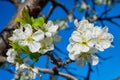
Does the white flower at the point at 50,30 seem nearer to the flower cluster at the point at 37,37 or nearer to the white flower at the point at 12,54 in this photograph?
the flower cluster at the point at 37,37

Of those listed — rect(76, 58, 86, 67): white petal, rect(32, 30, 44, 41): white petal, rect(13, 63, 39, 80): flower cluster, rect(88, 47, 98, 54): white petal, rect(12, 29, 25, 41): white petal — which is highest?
rect(12, 29, 25, 41): white petal

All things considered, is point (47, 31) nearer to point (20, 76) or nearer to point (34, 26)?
point (34, 26)

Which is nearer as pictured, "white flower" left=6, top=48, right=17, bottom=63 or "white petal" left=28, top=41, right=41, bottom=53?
"white petal" left=28, top=41, right=41, bottom=53

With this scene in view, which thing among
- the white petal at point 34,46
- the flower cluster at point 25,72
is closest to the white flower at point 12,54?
the flower cluster at point 25,72

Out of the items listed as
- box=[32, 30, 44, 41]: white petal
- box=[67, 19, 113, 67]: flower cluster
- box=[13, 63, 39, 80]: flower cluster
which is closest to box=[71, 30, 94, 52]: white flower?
box=[67, 19, 113, 67]: flower cluster

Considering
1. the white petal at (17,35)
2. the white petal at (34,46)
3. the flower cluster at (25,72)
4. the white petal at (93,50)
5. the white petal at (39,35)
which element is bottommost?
the white petal at (93,50)

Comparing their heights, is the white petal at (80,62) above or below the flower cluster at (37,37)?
below

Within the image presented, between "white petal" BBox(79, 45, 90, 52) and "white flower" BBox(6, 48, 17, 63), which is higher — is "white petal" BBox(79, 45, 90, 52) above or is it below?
below

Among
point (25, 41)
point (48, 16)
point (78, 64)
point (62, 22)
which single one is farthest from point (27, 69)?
point (62, 22)

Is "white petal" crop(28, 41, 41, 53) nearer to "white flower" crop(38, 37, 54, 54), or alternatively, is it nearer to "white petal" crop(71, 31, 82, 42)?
"white flower" crop(38, 37, 54, 54)
